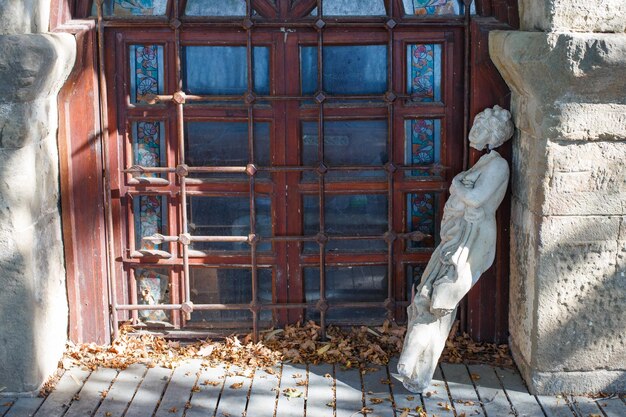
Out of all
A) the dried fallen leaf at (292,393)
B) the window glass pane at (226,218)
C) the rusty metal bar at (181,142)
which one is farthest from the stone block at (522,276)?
the rusty metal bar at (181,142)

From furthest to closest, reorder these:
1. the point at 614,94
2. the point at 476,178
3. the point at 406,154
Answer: the point at 406,154 → the point at 476,178 → the point at 614,94

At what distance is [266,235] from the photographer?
614cm

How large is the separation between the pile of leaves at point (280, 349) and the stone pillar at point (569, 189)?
473 millimetres

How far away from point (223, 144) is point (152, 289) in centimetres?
105

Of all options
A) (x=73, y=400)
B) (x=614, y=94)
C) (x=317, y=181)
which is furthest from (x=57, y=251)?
(x=614, y=94)

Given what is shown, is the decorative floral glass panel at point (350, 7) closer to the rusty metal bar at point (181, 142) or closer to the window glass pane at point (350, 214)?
the rusty metal bar at point (181, 142)

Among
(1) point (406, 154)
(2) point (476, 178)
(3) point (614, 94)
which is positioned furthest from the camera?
(1) point (406, 154)

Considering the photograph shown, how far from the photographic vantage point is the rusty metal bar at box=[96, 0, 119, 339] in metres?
5.83

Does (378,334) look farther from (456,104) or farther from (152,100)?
(152,100)

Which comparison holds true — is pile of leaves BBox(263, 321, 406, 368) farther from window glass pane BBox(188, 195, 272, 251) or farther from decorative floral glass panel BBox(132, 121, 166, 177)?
decorative floral glass panel BBox(132, 121, 166, 177)

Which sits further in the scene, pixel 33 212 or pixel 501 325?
pixel 501 325

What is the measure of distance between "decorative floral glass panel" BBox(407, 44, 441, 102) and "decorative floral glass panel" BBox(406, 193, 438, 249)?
610 mm

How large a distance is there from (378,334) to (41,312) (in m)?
2.06

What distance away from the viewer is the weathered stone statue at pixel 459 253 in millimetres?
5535
